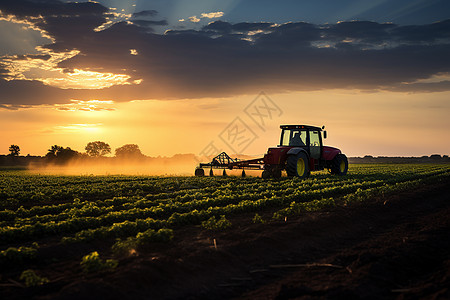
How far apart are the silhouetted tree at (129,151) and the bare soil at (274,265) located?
89379 mm

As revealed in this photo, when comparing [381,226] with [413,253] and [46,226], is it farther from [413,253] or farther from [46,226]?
[46,226]

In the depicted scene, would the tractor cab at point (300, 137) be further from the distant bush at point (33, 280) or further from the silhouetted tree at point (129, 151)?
the silhouetted tree at point (129, 151)

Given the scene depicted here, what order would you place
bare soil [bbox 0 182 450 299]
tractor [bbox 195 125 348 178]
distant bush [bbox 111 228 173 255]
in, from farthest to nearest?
tractor [bbox 195 125 348 178] → distant bush [bbox 111 228 173 255] → bare soil [bbox 0 182 450 299]

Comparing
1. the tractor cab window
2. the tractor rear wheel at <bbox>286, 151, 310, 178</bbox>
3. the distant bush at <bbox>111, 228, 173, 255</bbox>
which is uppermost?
the tractor cab window

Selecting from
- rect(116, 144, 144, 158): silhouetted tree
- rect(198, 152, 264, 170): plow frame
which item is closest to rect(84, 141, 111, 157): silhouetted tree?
rect(116, 144, 144, 158): silhouetted tree

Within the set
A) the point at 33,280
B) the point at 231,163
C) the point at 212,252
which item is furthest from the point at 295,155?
the point at 33,280

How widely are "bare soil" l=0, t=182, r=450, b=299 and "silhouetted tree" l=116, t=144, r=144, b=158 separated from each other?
89379 millimetres

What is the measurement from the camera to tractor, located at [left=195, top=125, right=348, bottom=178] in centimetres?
2227

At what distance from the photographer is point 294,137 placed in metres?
23.7

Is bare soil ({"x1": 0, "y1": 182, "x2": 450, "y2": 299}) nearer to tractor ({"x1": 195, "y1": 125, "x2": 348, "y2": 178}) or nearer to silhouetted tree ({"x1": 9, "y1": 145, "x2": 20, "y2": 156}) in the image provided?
tractor ({"x1": 195, "y1": 125, "x2": 348, "y2": 178})

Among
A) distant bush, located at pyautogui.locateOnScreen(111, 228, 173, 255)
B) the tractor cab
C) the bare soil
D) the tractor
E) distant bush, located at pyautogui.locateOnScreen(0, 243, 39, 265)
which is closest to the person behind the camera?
the bare soil

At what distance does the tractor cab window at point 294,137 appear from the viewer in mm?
23625

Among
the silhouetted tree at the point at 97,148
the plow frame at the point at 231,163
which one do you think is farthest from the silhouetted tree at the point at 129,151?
the plow frame at the point at 231,163

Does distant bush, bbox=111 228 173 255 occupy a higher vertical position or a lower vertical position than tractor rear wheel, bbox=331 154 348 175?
lower
